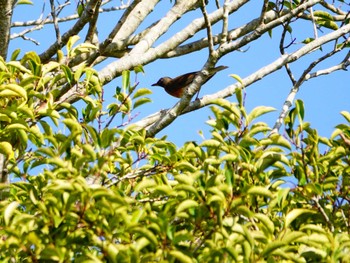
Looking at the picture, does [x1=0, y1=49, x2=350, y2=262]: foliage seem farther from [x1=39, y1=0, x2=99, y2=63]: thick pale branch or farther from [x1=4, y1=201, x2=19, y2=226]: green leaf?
[x1=39, y1=0, x2=99, y2=63]: thick pale branch

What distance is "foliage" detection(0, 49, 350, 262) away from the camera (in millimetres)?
3506

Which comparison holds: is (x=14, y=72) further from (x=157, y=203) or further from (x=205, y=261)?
(x=205, y=261)

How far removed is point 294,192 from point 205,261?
2.64ft

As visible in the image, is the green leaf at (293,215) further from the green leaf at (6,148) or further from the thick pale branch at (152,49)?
the thick pale branch at (152,49)

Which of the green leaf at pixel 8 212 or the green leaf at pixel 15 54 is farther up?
the green leaf at pixel 15 54

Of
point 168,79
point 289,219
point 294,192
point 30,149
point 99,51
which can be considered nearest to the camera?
point 289,219

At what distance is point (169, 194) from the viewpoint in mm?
3816

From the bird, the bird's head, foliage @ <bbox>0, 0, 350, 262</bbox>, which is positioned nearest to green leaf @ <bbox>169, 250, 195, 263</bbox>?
foliage @ <bbox>0, 0, 350, 262</bbox>

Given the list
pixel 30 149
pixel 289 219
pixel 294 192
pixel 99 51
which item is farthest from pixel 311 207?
pixel 99 51

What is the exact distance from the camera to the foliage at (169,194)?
351cm

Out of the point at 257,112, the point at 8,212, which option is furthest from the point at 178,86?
the point at 8,212

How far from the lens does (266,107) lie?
418cm

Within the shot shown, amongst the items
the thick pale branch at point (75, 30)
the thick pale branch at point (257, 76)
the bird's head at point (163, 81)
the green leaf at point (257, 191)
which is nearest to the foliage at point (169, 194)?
the green leaf at point (257, 191)

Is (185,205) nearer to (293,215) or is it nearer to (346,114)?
(293,215)
